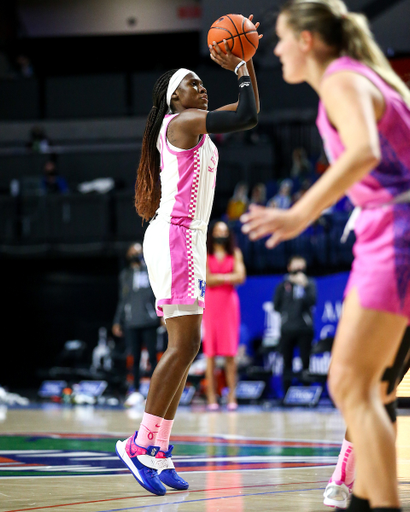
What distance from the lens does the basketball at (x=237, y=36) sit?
3.63 m

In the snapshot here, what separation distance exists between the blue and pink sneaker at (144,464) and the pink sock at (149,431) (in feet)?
0.09

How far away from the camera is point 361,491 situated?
2.15 metres

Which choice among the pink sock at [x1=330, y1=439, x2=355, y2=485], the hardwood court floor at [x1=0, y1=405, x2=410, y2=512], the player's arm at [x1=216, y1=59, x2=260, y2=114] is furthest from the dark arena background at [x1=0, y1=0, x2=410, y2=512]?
the player's arm at [x1=216, y1=59, x2=260, y2=114]

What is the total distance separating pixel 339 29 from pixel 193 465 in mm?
2630

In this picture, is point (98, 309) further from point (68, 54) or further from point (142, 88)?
point (68, 54)

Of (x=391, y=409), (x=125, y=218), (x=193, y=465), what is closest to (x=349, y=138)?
(x=391, y=409)

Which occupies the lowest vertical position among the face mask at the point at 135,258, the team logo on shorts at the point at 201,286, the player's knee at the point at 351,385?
the player's knee at the point at 351,385

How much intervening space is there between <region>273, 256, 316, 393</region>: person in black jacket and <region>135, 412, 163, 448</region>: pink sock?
6384mm

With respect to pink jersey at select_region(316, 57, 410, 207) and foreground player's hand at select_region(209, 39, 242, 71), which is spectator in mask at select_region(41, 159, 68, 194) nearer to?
foreground player's hand at select_region(209, 39, 242, 71)

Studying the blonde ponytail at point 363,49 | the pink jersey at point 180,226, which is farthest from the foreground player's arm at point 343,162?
the pink jersey at point 180,226

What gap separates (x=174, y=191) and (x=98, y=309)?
12836 millimetres

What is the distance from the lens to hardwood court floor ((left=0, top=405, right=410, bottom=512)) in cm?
299

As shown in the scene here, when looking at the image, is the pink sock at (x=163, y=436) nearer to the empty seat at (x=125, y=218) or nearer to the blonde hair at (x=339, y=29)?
the blonde hair at (x=339, y=29)

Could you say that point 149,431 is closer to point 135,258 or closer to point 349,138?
point 349,138
